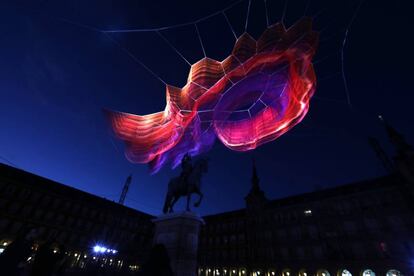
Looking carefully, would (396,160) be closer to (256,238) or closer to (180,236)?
(256,238)

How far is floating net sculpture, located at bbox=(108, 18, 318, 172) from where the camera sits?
25.4ft

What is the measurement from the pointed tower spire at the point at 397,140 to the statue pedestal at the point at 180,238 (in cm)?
4216

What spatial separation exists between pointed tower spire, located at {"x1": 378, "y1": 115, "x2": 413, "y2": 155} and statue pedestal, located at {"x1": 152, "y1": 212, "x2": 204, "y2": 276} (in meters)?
42.2

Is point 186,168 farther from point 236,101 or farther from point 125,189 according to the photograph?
point 125,189

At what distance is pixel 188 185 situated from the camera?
8.50 m

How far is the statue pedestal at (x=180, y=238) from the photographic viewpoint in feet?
21.4

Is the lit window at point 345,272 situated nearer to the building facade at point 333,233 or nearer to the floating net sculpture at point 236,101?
the building facade at point 333,233

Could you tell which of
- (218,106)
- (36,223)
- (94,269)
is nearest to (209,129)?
(218,106)

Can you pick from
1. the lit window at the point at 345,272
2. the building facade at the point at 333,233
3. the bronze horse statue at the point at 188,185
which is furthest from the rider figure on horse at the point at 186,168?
the lit window at the point at 345,272

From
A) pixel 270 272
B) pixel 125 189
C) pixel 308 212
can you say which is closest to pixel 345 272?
pixel 308 212

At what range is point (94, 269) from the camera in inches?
314

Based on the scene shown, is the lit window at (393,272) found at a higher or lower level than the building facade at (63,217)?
lower

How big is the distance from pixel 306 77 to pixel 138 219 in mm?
53822

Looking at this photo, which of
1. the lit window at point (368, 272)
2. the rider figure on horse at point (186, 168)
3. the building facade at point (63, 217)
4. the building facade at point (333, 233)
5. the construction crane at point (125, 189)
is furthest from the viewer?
the construction crane at point (125, 189)
